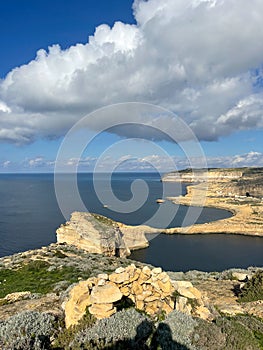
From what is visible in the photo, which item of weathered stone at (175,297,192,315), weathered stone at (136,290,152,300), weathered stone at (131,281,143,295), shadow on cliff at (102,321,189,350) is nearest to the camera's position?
shadow on cliff at (102,321,189,350)

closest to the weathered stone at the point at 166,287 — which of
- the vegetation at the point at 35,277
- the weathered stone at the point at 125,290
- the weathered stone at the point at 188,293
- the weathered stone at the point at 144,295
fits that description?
the weathered stone at the point at 188,293

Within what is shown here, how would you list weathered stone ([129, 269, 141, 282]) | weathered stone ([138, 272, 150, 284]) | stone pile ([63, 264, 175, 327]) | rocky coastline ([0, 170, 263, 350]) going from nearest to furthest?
rocky coastline ([0, 170, 263, 350]) < stone pile ([63, 264, 175, 327]) < weathered stone ([129, 269, 141, 282]) < weathered stone ([138, 272, 150, 284])

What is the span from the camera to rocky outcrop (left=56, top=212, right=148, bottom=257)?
4881 centimetres

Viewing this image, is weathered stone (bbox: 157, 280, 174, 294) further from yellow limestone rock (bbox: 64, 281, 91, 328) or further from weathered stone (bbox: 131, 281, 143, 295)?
yellow limestone rock (bbox: 64, 281, 91, 328)

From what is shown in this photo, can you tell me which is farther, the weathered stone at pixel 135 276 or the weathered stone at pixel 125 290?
the weathered stone at pixel 135 276

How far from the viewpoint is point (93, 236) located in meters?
49.8

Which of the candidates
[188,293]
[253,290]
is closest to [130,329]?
[188,293]

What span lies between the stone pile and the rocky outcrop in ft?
128

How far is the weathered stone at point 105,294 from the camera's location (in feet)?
28.5

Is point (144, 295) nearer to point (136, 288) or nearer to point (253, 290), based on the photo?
point (136, 288)

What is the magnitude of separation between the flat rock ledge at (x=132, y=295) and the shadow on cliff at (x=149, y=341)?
3.52 ft

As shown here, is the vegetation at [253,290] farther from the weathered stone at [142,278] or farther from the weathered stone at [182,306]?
the weathered stone at [142,278]

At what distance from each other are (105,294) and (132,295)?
1437mm

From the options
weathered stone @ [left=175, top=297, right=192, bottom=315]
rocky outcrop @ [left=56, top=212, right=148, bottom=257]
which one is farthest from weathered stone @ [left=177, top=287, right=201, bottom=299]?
rocky outcrop @ [left=56, top=212, right=148, bottom=257]
